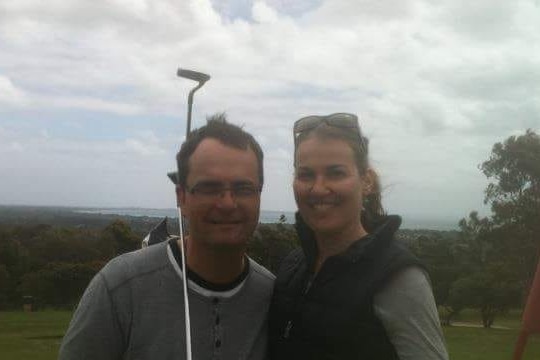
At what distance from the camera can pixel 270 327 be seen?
133 inches

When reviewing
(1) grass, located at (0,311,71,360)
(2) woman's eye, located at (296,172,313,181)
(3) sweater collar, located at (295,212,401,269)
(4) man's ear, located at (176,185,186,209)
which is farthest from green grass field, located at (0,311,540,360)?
(4) man's ear, located at (176,185,186,209)

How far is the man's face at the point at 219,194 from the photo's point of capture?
3.17 metres

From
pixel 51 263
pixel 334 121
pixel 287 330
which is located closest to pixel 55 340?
pixel 51 263

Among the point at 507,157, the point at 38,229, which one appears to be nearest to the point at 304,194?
the point at 507,157

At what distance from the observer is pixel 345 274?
10.2 ft

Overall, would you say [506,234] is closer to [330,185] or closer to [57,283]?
[57,283]

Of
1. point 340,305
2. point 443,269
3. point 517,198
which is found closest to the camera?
point 340,305

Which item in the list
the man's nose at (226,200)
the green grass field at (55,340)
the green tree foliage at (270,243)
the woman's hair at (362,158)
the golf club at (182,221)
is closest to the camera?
the golf club at (182,221)

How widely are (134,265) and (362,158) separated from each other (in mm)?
1071

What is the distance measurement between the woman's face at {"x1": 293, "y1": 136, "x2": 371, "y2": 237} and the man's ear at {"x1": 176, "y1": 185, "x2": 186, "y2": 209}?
0.50 metres

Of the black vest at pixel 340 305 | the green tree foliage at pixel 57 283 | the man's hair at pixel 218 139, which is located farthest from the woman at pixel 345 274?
the green tree foliage at pixel 57 283

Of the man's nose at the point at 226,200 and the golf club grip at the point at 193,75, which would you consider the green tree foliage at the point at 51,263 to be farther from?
the man's nose at the point at 226,200

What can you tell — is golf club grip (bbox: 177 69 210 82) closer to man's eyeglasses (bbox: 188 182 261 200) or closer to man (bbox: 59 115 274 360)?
man (bbox: 59 115 274 360)

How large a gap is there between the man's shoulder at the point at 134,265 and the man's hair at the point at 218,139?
32 cm
